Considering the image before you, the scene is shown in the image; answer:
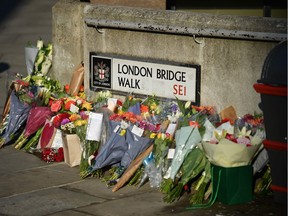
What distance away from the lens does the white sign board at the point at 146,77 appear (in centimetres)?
941

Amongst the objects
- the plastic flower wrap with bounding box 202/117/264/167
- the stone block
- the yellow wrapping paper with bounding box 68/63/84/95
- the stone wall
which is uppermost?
the stone block

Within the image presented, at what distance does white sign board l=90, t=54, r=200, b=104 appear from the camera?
941 cm

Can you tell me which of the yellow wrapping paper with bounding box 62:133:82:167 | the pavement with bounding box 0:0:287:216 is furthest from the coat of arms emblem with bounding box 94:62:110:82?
the pavement with bounding box 0:0:287:216

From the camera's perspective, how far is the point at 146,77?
984 centimetres

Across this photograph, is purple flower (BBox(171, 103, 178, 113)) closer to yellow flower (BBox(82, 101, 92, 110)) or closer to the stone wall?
the stone wall

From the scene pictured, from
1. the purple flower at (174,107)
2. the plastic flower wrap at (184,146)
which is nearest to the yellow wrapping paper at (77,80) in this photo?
the purple flower at (174,107)

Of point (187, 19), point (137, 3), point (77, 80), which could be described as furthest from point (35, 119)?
point (137, 3)

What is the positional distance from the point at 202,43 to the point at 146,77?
888 mm

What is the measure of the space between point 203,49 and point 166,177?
4.99 ft

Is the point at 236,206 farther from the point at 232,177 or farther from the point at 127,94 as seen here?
the point at 127,94

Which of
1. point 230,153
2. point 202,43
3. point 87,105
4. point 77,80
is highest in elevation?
point 202,43

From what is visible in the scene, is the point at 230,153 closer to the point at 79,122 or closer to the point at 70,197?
the point at 70,197

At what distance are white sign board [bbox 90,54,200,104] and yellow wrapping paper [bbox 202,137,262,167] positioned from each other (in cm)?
138

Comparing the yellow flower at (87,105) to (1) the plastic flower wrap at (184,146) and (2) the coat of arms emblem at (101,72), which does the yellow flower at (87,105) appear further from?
(1) the plastic flower wrap at (184,146)
